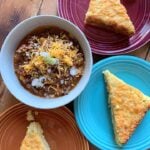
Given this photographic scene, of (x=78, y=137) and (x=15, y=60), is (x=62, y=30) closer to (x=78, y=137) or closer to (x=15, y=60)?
(x=15, y=60)

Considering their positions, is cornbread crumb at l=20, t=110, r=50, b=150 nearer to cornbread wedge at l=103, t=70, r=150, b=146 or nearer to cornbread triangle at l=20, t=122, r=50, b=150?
cornbread triangle at l=20, t=122, r=50, b=150

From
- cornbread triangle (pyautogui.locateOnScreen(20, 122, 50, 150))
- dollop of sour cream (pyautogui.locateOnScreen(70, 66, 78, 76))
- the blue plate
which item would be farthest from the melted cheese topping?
cornbread triangle (pyautogui.locateOnScreen(20, 122, 50, 150))

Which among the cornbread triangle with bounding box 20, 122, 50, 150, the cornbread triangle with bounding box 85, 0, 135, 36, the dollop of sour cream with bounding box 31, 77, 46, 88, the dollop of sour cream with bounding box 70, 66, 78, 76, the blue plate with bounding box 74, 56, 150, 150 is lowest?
the cornbread triangle with bounding box 20, 122, 50, 150

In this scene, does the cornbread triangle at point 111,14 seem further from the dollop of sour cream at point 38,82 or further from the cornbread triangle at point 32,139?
the cornbread triangle at point 32,139

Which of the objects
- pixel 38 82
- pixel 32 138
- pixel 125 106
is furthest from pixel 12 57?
pixel 125 106

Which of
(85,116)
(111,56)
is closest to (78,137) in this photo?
(85,116)

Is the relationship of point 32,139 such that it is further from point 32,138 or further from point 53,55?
point 53,55
